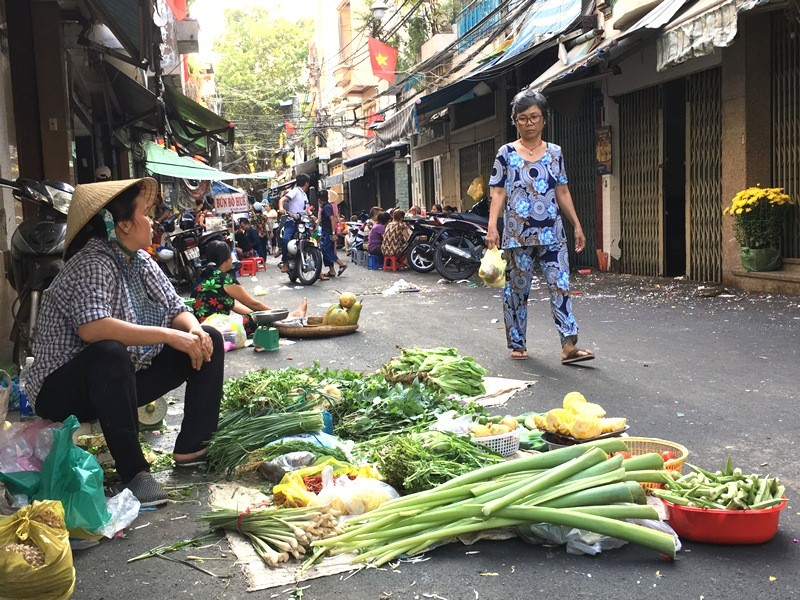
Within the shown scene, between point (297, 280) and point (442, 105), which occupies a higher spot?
point (442, 105)

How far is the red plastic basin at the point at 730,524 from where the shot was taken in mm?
2975

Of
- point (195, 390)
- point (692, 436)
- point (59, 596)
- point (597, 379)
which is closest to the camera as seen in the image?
point (59, 596)

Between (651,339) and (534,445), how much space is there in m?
3.78

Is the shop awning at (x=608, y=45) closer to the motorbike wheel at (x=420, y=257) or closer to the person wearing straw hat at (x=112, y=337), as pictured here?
the motorbike wheel at (x=420, y=257)

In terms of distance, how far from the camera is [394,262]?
1841 cm

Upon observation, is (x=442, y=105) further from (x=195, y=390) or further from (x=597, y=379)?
(x=195, y=390)

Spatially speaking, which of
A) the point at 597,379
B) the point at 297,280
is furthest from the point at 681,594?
the point at 297,280

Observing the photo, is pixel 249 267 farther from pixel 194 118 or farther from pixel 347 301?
pixel 347 301

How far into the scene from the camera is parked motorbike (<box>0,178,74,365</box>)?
20.0 feet

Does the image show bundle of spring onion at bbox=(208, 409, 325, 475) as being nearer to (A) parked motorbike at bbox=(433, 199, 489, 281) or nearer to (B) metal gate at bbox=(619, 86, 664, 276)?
(B) metal gate at bbox=(619, 86, 664, 276)

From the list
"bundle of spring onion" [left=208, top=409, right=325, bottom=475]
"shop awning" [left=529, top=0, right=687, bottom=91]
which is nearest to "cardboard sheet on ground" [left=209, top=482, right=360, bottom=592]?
"bundle of spring onion" [left=208, top=409, right=325, bottom=475]

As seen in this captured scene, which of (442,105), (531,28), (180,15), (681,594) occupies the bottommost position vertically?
(681,594)

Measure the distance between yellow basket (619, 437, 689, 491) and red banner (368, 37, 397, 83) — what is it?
23.1m

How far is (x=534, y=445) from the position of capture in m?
4.23
